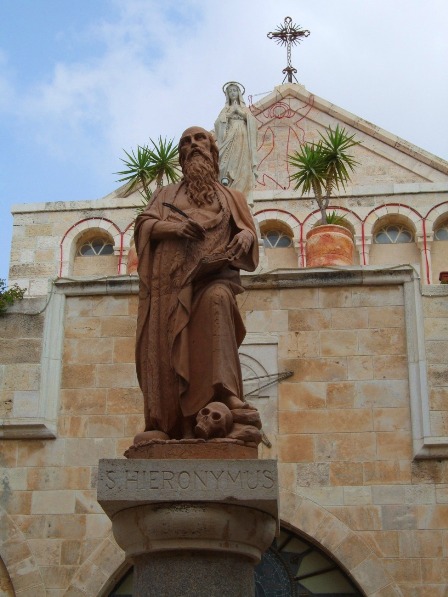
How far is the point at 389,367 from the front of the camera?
11.9 metres

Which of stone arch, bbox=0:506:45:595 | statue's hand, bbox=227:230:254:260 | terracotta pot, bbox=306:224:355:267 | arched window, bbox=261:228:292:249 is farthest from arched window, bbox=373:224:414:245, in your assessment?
statue's hand, bbox=227:230:254:260

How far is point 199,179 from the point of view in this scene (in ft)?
24.1

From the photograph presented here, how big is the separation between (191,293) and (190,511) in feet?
5.11

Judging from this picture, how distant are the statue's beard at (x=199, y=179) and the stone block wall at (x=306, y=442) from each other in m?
4.94

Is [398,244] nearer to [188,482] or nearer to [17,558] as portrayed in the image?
[17,558]

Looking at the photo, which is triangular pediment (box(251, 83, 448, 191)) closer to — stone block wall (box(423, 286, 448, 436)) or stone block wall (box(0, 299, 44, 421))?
stone block wall (box(423, 286, 448, 436))

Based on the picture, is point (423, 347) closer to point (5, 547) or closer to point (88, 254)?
point (5, 547)

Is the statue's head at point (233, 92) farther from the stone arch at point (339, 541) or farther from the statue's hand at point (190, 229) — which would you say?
the statue's hand at point (190, 229)

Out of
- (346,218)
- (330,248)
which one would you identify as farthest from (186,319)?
(346,218)

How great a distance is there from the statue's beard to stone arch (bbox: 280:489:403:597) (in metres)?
5.09

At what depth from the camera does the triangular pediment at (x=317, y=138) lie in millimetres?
22547

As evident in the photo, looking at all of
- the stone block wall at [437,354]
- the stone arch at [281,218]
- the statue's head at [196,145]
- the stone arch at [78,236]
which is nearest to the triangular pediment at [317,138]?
the stone arch at [281,218]

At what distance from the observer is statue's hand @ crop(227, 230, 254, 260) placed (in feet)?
23.0

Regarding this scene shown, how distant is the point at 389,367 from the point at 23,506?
460 centimetres
